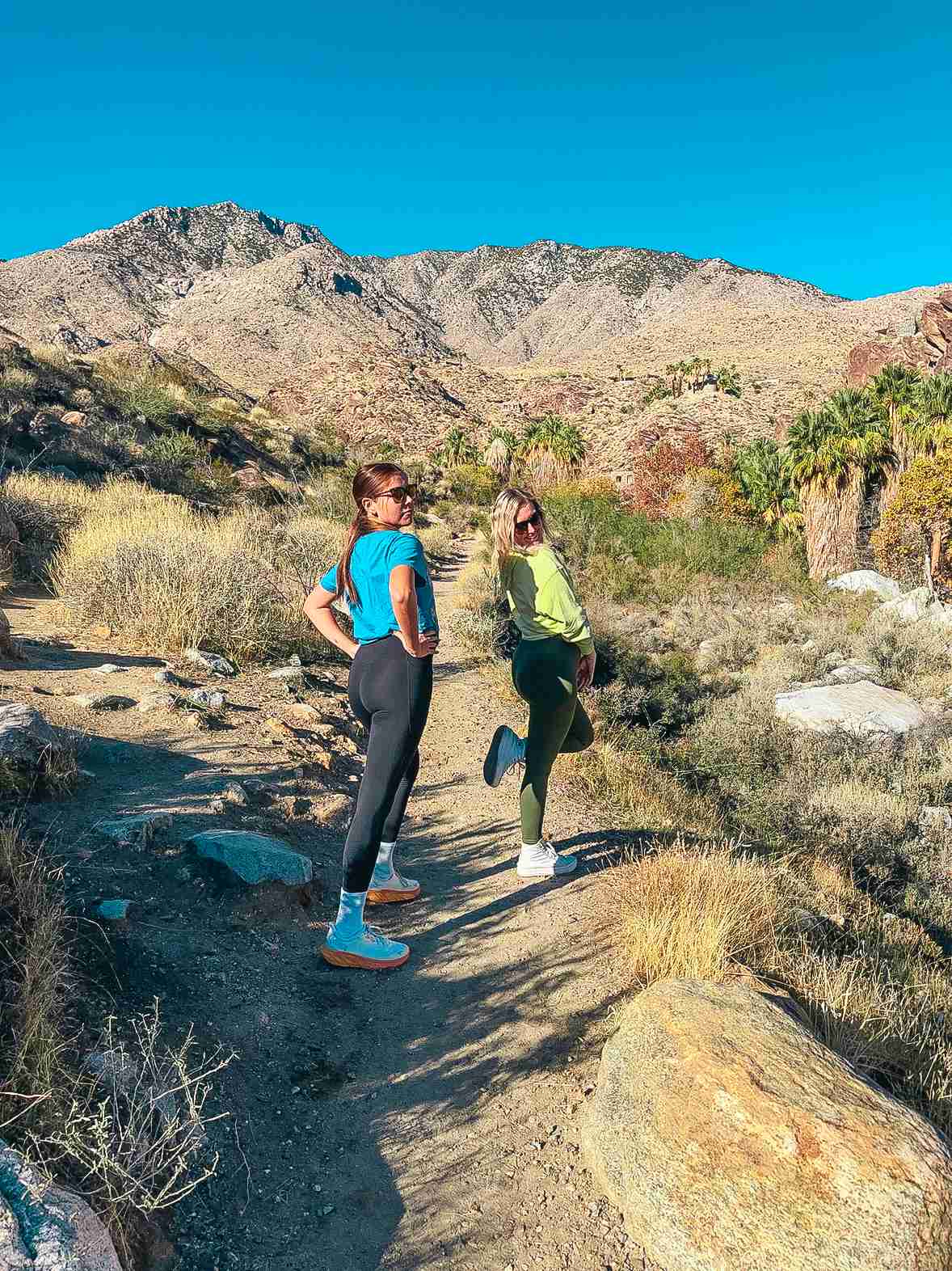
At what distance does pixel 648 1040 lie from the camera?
2.53 m

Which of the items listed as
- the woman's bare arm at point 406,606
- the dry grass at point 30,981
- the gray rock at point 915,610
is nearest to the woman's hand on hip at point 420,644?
the woman's bare arm at point 406,606

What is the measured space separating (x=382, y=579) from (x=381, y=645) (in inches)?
10.3

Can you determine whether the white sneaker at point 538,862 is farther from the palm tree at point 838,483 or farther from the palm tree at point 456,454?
the palm tree at point 456,454

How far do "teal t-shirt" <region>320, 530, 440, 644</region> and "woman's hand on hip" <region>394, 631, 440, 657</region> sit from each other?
26 millimetres

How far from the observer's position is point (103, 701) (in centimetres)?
552

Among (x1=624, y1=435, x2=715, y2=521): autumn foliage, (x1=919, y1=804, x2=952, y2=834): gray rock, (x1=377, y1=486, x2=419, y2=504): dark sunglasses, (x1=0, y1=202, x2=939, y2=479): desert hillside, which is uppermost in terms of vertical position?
(x1=0, y1=202, x2=939, y2=479): desert hillside

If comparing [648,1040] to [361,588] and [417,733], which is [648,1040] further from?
[361,588]

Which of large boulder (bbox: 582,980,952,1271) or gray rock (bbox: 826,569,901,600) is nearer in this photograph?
large boulder (bbox: 582,980,952,1271)

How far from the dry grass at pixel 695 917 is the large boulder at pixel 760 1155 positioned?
1.58 ft

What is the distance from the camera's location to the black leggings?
3021 millimetres

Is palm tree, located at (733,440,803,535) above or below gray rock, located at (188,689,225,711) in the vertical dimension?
above

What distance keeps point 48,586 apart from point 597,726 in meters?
6.19

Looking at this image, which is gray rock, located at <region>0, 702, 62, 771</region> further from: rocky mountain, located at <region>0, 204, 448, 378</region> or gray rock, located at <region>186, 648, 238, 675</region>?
rocky mountain, located at <region>0, 204, 448, 378</region>

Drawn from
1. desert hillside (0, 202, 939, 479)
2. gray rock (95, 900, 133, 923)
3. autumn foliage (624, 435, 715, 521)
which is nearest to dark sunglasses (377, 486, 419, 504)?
gray rock (95, 900, 133, 923)
